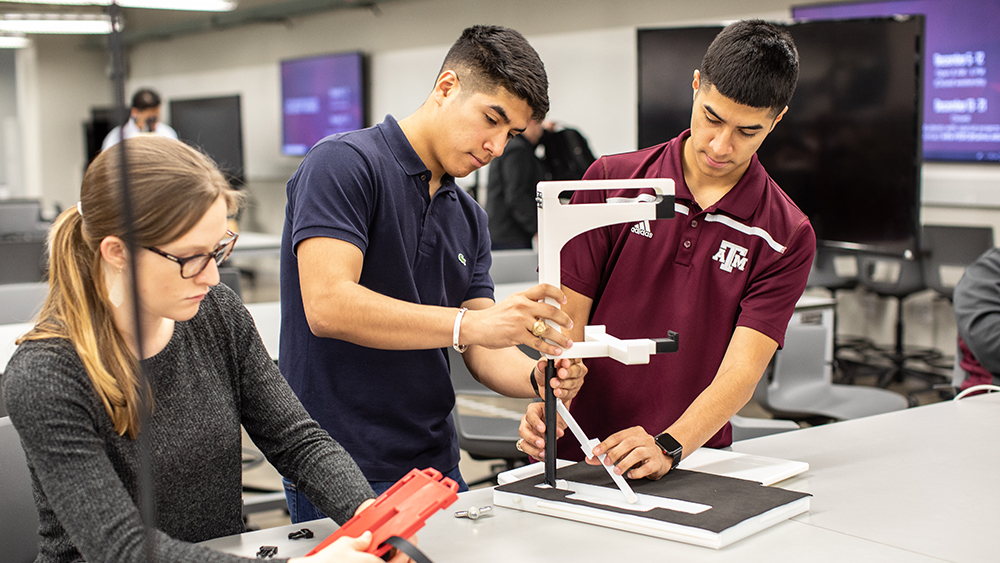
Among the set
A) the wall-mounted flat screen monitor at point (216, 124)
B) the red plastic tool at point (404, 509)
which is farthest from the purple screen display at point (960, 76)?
the wall-mounted flat screen monitor at point (216, 124)

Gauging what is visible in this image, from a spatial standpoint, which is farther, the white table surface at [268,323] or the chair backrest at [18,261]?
the chair backrest at [18,261]

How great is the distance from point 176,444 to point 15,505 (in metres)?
0.39

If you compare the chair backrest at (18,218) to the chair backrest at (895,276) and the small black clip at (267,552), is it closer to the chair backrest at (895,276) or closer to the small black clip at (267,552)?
the chair backrest at (895,276)

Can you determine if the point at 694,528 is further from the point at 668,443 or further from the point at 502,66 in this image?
the point at 502,66

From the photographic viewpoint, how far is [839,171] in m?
4.35

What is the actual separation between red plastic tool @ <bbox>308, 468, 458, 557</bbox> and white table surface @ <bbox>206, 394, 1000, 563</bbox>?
131 millimetres

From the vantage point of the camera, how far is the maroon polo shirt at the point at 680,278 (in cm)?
150

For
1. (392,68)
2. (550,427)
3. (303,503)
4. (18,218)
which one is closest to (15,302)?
(303,503)

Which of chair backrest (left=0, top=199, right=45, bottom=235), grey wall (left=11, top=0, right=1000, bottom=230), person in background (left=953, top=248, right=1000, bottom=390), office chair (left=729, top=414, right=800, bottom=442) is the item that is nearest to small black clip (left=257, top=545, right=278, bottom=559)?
office chair (left=729, top=414, right=800, bottom=442)

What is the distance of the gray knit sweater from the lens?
38.9 inches

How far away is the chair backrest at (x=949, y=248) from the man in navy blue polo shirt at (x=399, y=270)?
13.0ft

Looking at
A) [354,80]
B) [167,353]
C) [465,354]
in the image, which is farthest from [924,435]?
[354,80]

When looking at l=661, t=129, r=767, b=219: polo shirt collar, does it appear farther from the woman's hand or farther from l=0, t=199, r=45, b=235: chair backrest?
l=0, t=199, r=45, b=235: chair backrest

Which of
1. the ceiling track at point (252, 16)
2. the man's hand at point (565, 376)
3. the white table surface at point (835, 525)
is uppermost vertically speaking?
the ceiling track at point (252, 16)
